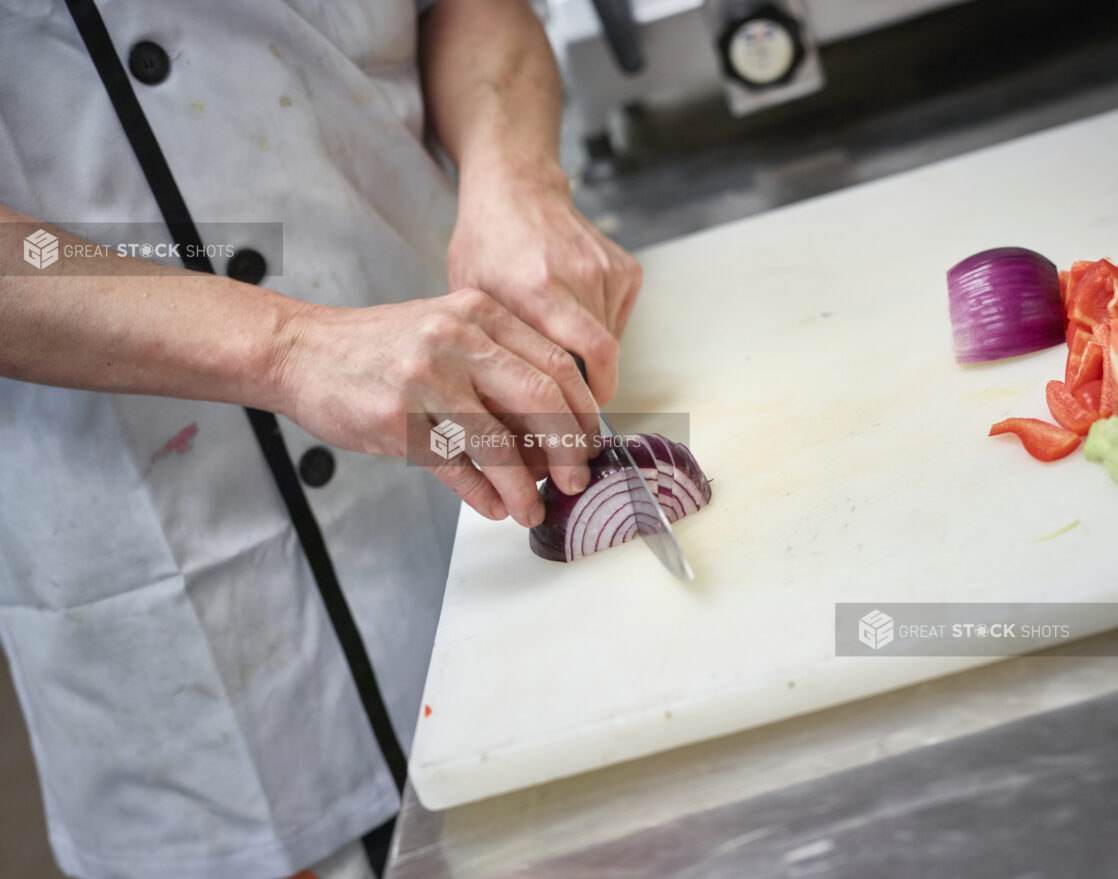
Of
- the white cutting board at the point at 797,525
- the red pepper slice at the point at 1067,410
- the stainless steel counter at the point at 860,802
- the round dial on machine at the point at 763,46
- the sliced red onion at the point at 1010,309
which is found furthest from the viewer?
the round dial on machine at the point at 763,46

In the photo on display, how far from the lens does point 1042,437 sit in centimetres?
78

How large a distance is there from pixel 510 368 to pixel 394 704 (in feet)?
1.82

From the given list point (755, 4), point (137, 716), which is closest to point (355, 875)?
point (137, 716)

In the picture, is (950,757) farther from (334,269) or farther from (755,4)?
(755,4)

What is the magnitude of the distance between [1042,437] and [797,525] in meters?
0.22

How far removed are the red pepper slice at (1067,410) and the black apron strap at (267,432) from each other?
790 mm

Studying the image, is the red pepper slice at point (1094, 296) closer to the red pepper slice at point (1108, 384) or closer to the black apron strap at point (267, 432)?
the red pepper slice at point (1108, 384)

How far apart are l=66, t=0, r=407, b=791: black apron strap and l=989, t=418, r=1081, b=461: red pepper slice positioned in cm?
75

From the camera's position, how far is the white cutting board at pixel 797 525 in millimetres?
674

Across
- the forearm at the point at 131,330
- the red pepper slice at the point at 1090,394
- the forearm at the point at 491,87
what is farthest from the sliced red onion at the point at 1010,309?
the forearm at the point at 131,330

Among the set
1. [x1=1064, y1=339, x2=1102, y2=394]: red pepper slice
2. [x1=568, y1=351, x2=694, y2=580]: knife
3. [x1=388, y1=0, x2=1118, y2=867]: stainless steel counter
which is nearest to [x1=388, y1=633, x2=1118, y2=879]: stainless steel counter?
[x1=388, y1=0, x2=1118, y2=867]: stainless steel counter

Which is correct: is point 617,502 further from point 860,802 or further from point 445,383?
point 860,802

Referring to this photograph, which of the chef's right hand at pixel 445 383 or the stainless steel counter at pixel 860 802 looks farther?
the chef's right hand at pixel 445 383

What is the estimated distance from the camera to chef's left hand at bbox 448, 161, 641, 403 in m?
0.97
